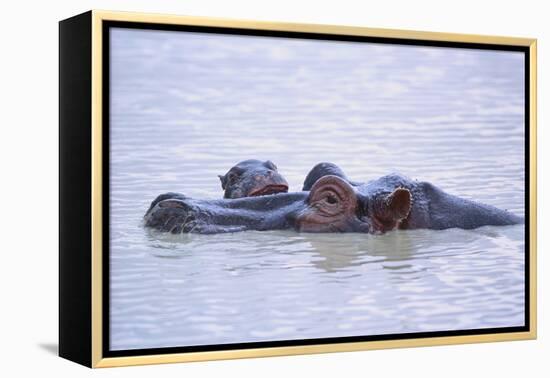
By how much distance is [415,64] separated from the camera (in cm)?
605

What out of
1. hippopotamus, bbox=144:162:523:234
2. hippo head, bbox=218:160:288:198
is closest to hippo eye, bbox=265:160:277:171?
hippo head, bbox=218:160:288:198

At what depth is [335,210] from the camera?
5.85 meters

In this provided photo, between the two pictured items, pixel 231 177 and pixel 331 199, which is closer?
pixel 231 177

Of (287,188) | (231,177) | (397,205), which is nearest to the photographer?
(231,177)

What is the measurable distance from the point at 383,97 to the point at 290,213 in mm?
682

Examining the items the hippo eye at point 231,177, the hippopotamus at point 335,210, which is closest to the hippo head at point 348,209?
the hippopotamus at point 335,210

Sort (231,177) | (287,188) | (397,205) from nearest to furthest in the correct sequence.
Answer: (231,177) < (287,188) < (397,205)

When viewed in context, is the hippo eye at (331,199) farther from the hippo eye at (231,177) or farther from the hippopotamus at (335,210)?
the hippo eye at (231,177)

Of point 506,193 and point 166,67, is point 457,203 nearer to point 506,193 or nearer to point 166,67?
point 506,193

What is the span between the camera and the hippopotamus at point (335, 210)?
220 inches

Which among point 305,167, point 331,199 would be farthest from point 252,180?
point 331,199

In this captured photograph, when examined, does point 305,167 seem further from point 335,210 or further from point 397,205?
point 397,205

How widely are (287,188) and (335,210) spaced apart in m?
0.24

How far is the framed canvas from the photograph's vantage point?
5441mm
